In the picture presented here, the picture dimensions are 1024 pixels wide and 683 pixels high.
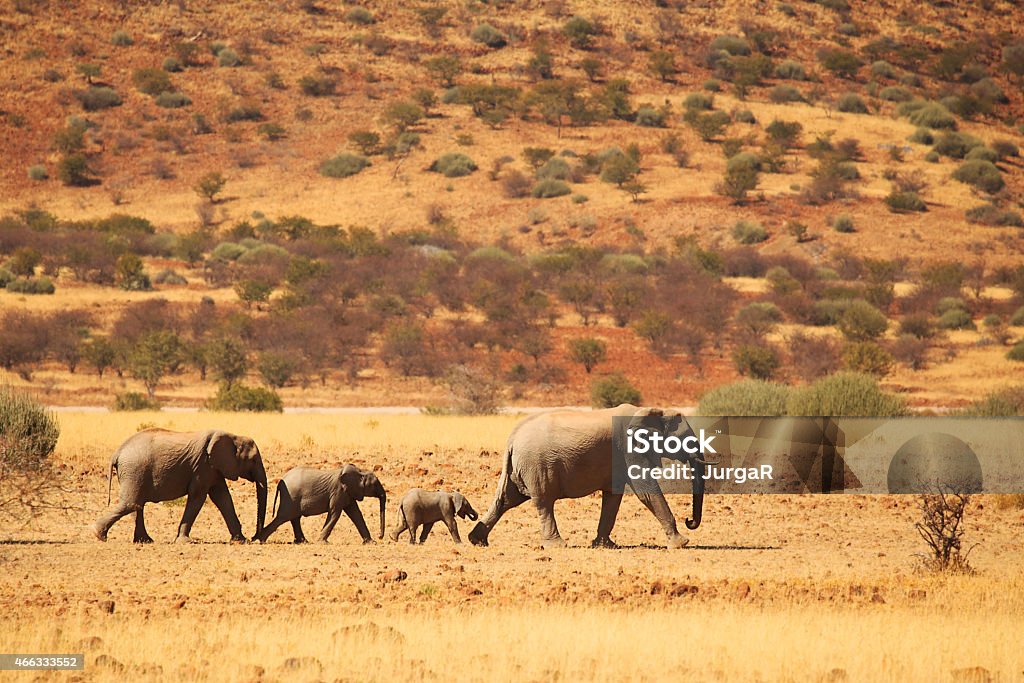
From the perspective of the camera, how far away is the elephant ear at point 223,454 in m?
15.6

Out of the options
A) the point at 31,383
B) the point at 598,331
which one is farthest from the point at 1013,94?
the point at 31,383

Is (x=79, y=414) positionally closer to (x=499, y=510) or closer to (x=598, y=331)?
(x=499, y=510)

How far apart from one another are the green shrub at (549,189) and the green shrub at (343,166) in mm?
12645

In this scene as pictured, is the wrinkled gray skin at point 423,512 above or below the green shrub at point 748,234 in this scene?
above

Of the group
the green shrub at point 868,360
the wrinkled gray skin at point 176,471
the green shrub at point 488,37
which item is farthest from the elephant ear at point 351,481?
the green shrub at point 488,37

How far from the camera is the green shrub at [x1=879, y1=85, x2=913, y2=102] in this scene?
10519cm

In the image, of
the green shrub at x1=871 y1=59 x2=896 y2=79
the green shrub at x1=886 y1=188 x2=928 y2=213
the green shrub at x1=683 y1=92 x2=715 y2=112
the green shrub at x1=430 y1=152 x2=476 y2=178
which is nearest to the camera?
the green shrub at x1=886 y1=188 x2=928 y2=213

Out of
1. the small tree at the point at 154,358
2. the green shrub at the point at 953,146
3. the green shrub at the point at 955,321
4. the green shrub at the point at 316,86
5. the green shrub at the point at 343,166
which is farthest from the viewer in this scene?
the green shrub at the point at 316,86

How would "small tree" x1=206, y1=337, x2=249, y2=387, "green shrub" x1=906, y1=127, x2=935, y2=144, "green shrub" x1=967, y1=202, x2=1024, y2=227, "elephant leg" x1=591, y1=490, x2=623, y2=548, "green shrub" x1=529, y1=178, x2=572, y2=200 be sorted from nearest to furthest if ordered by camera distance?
"elephant leg" x1=591, y1=490, x2=623, y2=548 → "small tree" x1=206, y1=337, x2=249, y2=387 → "green shrub" x1=967, y1=202, x2=1024, y2=227 → "green shrub" x1=529, y1=178, x2=572, y2=200 → "green shrub" x1=906, y1=127, x2=935, y2=144

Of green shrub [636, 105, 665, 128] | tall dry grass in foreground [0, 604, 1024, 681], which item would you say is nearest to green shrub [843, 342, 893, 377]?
tall dry grass in foreground [0, 604, 1024, 681]

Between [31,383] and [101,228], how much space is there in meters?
31.2

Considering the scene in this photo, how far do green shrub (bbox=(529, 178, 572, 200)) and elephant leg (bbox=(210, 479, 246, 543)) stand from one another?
A: 6644cm

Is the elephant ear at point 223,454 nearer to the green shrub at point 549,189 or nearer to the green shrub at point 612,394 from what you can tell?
the green shrub at point 612,394

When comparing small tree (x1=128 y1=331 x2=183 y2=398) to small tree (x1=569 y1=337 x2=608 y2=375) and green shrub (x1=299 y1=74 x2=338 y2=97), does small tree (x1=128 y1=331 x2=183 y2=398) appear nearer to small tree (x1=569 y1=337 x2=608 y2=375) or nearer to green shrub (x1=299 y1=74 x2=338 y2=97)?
small tree (x1=569 y1=337 x2=608 y2=375)
